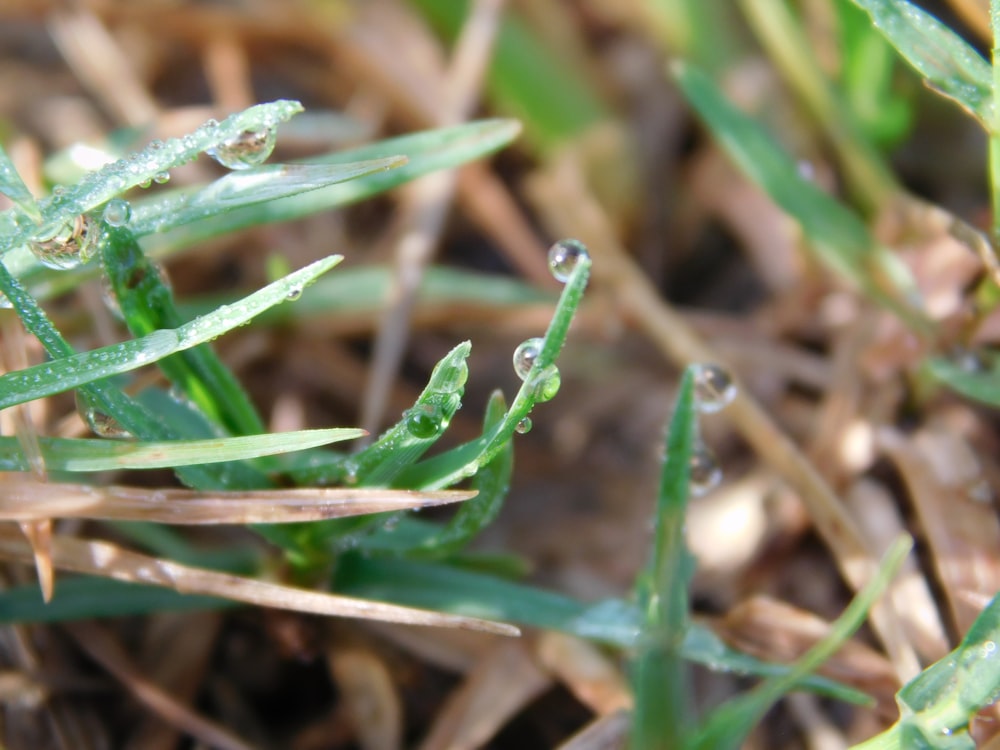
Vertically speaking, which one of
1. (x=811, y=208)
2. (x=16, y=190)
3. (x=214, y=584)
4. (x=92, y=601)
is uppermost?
(x=811, y=208)

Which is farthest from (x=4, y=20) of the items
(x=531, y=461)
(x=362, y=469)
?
(x=362, y=469)

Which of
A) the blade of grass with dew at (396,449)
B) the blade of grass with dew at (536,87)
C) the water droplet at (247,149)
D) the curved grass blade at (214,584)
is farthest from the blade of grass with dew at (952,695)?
the blade of grass with dew at (536,87)

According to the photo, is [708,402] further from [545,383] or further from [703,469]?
[545,383]

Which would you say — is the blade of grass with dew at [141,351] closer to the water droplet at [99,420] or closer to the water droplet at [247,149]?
the water droplet at [99,420]

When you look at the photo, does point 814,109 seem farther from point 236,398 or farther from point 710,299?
point 236,398

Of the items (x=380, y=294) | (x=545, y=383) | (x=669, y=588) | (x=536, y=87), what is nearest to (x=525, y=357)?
(x=545, y=383)

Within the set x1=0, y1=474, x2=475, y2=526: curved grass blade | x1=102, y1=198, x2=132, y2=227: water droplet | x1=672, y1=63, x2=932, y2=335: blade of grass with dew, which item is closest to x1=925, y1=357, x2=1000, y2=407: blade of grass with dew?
x1=672, y1=63, x2=932, y2=335: blade of grass with dew
